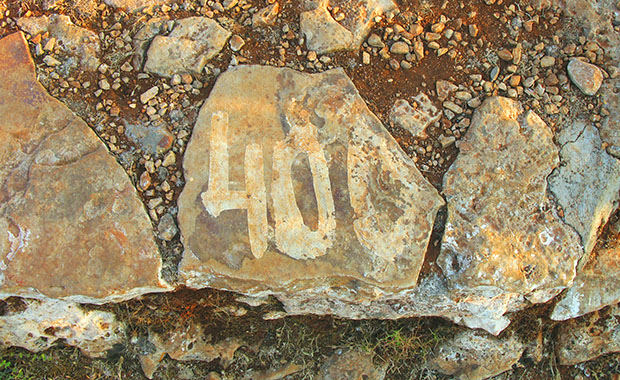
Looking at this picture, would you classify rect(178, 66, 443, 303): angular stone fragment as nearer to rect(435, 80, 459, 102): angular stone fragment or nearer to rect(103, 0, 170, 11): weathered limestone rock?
rect(435, 80, 459, 102): angular stone fragment

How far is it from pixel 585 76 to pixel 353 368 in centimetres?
177

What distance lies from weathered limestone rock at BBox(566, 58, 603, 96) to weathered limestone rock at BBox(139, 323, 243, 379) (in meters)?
2.03

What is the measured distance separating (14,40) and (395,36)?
168cm

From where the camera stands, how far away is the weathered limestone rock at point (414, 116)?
2.35m

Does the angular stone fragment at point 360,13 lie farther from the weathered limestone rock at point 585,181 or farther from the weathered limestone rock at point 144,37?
the weathered limestone rock at point 585,181

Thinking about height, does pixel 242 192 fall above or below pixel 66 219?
above

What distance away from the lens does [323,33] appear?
237 centimetres

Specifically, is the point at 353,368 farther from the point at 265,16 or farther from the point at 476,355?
the point at 265,16

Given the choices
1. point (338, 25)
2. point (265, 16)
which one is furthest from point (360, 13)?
point (265, 16)

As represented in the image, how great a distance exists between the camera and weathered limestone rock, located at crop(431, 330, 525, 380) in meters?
2.67

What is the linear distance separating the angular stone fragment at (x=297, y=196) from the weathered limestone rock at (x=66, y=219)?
0.71 feet

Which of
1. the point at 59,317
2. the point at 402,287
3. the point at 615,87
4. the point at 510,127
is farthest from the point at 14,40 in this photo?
the point at 615,87

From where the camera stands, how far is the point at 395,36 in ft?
7.89

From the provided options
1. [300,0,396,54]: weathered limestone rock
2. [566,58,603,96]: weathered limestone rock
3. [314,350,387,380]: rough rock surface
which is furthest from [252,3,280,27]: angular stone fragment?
[314,350,387,380]: rough rock surface
